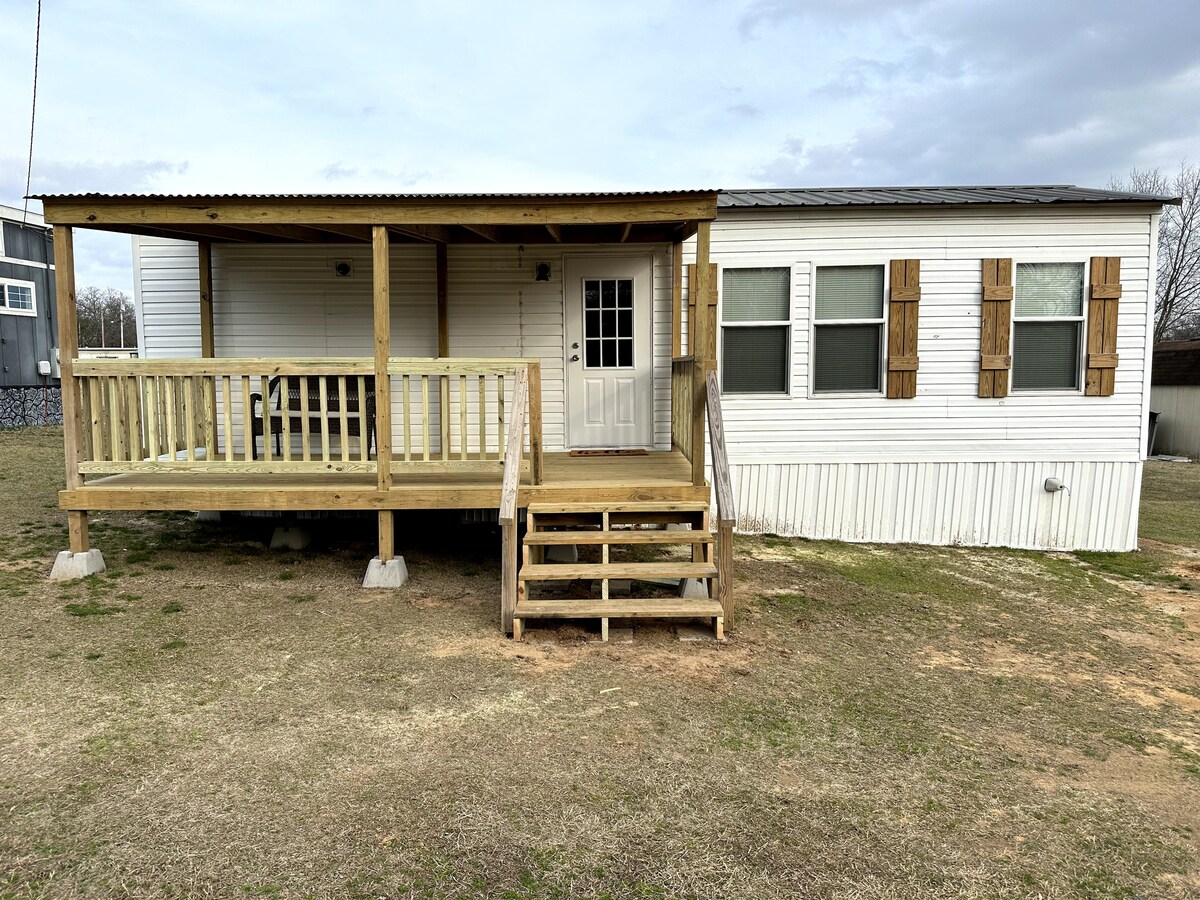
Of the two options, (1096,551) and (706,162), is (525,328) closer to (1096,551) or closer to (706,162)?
(1096,551)

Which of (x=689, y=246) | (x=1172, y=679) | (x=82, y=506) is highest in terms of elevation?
(x=689, y=246)

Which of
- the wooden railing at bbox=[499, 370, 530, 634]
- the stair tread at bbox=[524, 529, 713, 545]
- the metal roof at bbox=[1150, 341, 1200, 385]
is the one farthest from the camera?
the metal roof at bbox=[1150, 341, 1200, 385]

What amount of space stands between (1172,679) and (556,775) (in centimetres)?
356

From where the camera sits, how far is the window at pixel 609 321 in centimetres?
765

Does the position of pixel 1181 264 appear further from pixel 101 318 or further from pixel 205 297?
pixel 101 318

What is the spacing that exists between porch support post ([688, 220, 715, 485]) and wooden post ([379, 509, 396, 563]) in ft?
7.04

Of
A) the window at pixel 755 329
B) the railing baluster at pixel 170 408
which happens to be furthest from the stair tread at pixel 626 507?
the railing baluster at pixel 170 408

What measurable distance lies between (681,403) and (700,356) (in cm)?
150

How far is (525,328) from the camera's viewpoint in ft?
25.1

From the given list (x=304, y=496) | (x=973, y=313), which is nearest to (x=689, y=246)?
(x=973, y=313)

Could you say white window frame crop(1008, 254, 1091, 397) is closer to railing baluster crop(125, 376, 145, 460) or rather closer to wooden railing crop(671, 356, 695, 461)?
wooden railing crop(671, 356, 695, 461)

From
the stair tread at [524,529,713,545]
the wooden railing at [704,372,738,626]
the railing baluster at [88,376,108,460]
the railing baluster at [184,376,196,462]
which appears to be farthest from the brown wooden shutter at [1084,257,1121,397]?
the railing baluster at [88,376,108,460]

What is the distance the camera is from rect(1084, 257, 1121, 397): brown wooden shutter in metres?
7.35

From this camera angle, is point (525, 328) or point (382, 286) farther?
point (525, 328)
